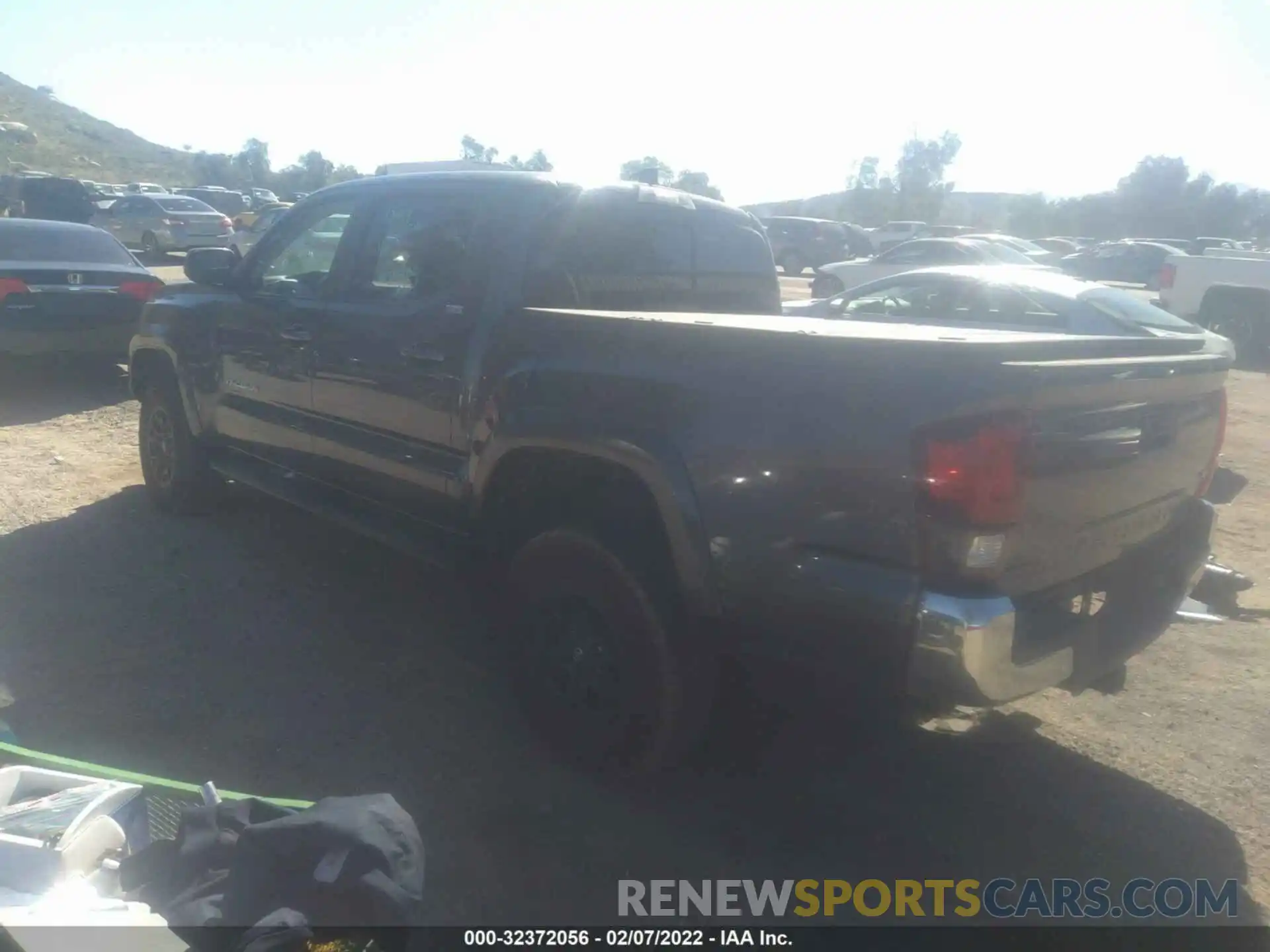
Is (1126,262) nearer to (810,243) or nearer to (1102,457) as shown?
(810,243)

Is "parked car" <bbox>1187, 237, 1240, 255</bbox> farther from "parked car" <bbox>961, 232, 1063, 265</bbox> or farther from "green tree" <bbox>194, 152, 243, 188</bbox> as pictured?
"green tree" <bbox>194, 152, 243, 188</bbox>

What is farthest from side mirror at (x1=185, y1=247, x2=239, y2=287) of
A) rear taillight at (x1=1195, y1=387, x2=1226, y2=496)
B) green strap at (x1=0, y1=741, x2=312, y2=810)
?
rear taillight at (x1=1195, y1=387, x2=1226, y2=496)

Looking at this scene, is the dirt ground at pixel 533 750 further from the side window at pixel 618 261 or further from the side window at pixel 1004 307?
the side window at pixel 1004 307

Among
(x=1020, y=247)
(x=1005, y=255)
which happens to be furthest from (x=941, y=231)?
(x=1005, y=255)

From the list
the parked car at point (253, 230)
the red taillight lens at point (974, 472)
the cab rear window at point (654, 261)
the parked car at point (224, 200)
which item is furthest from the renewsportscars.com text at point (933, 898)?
the parked car at point (224, 200)

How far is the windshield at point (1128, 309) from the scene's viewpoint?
26.9ft

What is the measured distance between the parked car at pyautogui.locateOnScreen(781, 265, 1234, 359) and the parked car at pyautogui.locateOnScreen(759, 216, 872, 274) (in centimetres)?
1992

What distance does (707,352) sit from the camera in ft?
10.3

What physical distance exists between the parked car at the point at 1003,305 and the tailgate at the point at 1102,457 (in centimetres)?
433

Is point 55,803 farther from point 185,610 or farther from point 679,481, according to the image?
point 185,610

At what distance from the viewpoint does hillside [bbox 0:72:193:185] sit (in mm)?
59312

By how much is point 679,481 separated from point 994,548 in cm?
90

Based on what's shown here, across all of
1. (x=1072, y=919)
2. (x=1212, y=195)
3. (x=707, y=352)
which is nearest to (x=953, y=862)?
(x=1072, y=919)

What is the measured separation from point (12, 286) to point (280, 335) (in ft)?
17.9
